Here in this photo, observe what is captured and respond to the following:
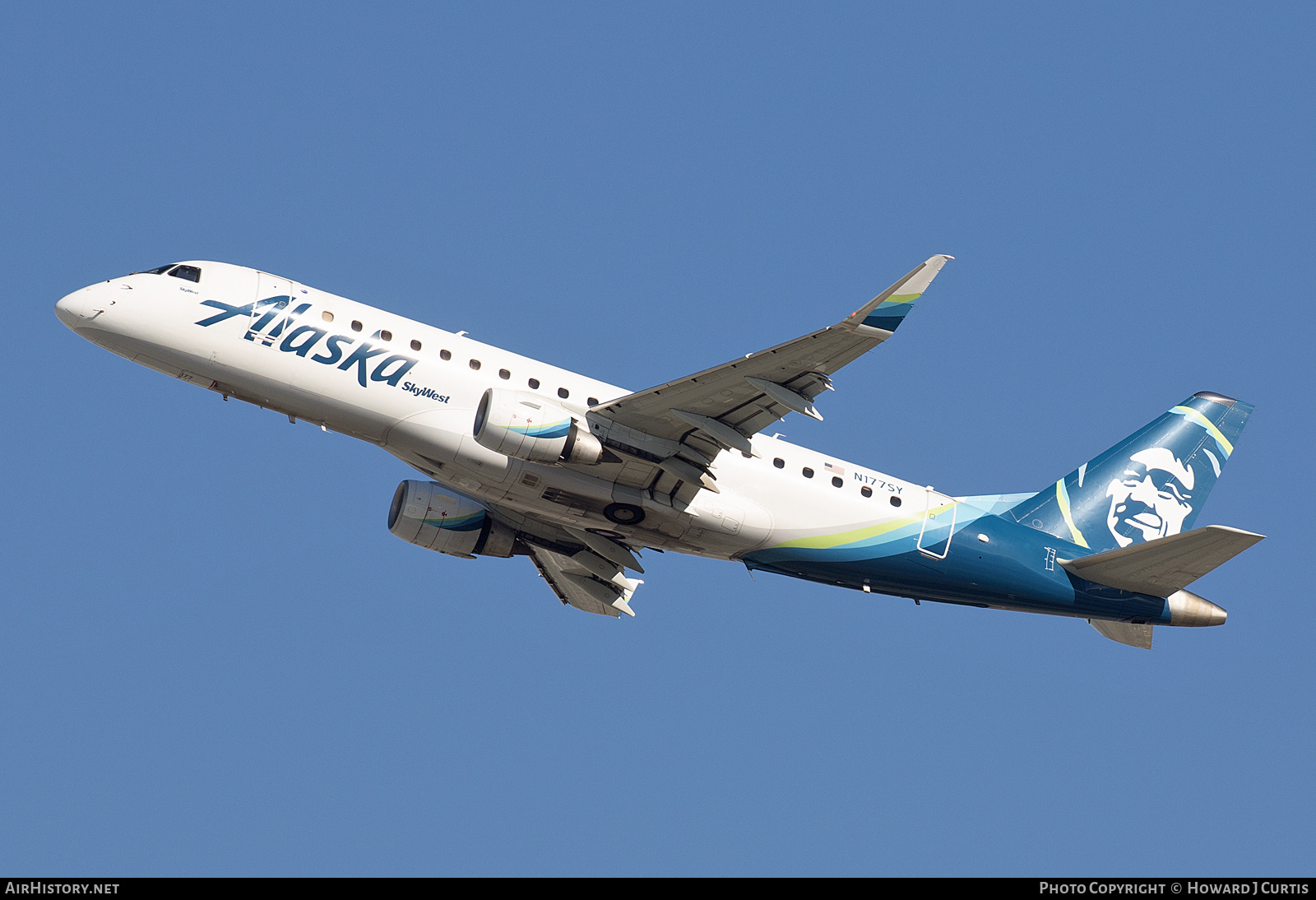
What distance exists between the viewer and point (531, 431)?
3244 centimetres

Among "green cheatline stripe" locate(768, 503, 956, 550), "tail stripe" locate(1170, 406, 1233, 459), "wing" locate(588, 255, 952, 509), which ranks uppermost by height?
"tail stripe" locate(1170, 406, 1233, 459)

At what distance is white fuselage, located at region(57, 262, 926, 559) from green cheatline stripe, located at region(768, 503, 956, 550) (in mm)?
1158

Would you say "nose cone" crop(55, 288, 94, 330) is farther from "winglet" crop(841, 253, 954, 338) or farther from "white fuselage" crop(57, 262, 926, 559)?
"winglet" crop(841, 253, 954, 338)

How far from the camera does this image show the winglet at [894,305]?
28.8m

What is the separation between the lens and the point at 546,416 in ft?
108

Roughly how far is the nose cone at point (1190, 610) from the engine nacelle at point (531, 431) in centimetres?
1637

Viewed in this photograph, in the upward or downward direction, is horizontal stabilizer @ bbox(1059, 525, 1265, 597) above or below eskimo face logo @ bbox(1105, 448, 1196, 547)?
below

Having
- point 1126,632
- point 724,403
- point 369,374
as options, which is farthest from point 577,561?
point 1126,632

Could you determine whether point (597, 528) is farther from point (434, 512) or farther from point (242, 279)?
point (242, 279)

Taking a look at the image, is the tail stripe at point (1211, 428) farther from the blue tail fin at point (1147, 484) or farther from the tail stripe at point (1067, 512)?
the tail stripe at point (1067, 512)

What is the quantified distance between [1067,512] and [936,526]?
A: 5.08 metres

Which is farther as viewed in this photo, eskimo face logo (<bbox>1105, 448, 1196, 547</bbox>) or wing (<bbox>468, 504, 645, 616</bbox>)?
eskimo face logo (<bbox>1105, 448, 1196, 547</bbox>)

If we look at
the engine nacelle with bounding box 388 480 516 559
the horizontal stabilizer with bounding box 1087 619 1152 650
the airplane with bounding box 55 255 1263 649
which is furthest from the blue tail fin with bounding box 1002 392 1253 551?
the engine nacelle with bounding box 388 480 516 559

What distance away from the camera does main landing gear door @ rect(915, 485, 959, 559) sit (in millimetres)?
36656
